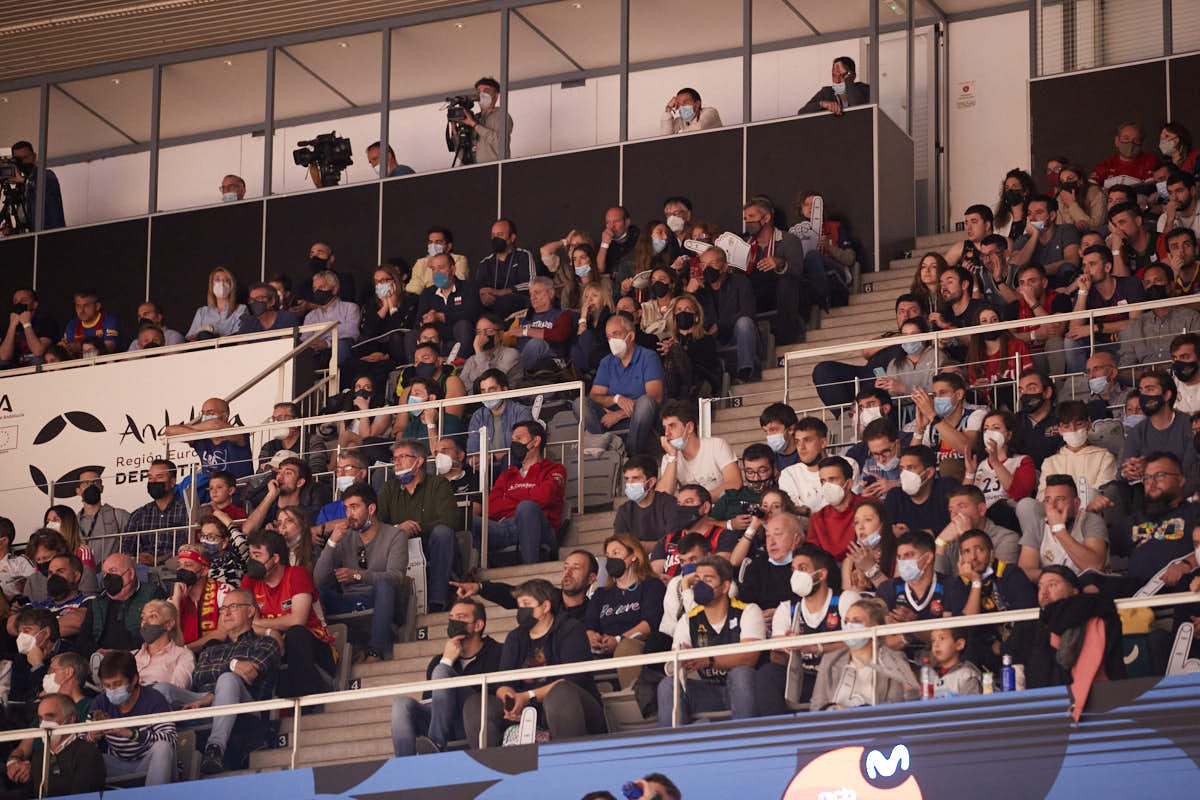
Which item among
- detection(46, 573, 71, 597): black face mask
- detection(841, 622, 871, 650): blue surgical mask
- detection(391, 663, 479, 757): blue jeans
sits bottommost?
detection(391, 663, 479, 757): blue jeans

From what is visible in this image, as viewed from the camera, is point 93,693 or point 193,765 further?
point 93,693

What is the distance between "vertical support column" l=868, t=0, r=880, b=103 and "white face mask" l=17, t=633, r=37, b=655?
7.53 m

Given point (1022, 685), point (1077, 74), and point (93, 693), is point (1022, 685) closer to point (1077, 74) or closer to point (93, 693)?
point (93, 693)

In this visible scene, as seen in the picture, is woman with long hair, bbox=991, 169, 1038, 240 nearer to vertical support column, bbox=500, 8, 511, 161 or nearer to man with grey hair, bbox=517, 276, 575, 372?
man with grey hair, bbox=517, 276, 575, 372

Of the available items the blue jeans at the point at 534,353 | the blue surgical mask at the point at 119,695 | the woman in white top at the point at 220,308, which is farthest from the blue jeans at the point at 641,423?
the woman in white top at the point at 220,308

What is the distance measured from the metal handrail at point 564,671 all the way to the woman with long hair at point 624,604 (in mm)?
231

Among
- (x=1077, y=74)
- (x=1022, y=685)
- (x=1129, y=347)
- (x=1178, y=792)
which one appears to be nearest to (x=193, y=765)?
(x=1022, y=685)

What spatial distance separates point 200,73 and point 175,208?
4.26ft

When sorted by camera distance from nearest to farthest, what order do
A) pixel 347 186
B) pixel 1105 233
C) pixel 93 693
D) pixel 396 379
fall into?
1. pixel 93 693
2. pixel 1105 233
3. pixel 396 379
4. pixel 347 186

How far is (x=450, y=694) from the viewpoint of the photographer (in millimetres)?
9875

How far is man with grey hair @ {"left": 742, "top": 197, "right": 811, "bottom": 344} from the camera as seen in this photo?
531 inches

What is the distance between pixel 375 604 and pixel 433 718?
4.04 feet

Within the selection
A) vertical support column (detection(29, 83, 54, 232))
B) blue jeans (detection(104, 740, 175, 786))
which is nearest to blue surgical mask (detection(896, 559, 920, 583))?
blue jeans (detection(104, 740, 175, 786))

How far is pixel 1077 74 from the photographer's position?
50.2ft
